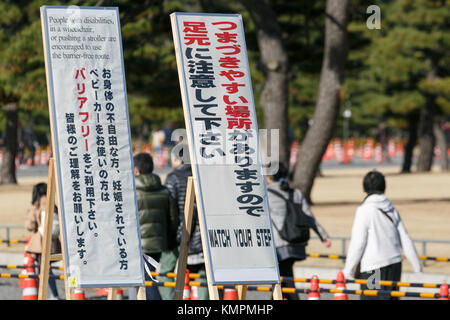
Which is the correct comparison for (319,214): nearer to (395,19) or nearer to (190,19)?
(190,19)

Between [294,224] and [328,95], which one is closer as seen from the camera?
[294,224]

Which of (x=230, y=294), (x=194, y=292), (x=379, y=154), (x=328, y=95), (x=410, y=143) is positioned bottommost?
(x=379, y=154)

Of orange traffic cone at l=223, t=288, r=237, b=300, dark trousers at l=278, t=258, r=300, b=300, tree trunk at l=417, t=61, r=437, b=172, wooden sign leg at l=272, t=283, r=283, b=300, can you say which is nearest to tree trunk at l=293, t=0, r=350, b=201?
dark trousers at l=278, t=258, r=300, b=300

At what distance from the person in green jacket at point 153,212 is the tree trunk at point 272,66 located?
10.8 meters

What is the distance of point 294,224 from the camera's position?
338 inches

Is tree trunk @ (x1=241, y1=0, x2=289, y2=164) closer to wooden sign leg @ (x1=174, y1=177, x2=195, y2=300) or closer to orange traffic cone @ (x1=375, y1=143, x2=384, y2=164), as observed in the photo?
wooden sign leg @ (x1=174, y1=177, x2=195, y2=300)

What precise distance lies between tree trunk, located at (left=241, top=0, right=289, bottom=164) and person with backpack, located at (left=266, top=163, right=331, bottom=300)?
419 inches

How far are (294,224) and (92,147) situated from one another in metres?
2.29

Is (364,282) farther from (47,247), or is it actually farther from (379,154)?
(379,154)

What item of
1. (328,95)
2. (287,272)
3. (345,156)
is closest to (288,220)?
(287,272)

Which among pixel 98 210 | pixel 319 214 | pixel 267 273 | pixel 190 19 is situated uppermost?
pixel 190 19

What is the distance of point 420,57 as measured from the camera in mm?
36188
